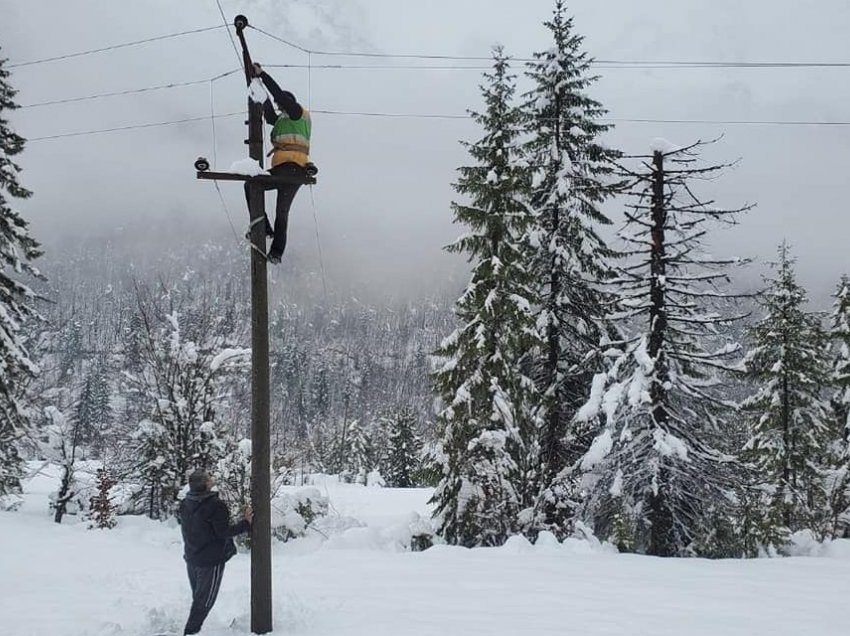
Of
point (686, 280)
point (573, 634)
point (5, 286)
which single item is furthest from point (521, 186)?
point (5, 286)

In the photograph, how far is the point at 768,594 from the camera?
7938 millimetres

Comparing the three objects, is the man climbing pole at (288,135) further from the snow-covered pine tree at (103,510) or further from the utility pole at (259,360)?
the snow-covered pine tree at (103,510)

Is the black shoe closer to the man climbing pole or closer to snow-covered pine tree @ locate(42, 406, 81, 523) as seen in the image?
the man climbing pole

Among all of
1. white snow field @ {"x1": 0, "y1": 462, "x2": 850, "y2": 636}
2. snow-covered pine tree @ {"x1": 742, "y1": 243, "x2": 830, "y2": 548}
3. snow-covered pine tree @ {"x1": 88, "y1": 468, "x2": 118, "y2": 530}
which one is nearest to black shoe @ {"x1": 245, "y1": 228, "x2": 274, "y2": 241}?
white snow field @ {"x1": 0, "y1": 462, "x2": 850, "y2": 636}

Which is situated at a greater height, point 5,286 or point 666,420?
point 5,286

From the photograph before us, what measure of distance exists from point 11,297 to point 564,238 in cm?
1729

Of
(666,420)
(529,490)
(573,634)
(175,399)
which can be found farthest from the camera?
(175,399)

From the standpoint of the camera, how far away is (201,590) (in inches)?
235

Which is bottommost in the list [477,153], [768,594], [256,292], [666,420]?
[768,594]

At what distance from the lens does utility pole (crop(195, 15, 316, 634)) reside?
6.22 metres

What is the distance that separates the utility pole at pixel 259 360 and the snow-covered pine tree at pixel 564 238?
10.2 metres

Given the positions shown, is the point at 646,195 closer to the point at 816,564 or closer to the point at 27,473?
the point at 816,564

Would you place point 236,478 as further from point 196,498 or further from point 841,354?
point 841,354

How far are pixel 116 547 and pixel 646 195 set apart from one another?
47.2 feet
